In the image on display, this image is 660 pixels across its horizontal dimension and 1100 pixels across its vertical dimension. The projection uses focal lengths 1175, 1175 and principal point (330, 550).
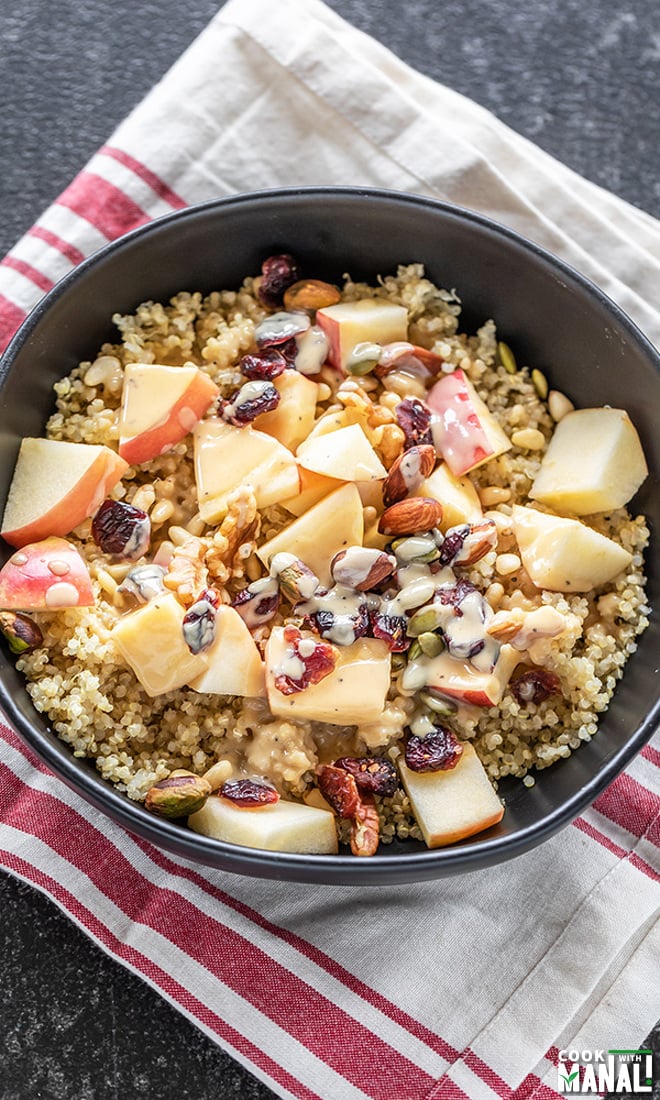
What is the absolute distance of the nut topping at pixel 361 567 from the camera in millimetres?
2100

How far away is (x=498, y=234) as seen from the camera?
231cm

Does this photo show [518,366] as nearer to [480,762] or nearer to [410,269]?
[410,269]

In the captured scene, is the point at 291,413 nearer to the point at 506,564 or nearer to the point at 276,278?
the point at 276,278

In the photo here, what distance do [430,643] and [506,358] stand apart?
2.20ft

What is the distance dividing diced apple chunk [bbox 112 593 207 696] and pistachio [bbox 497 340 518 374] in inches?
33.9

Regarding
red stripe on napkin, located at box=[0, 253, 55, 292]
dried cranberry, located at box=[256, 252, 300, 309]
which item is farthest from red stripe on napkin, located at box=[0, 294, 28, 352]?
dried cranberry, located at box=[256, 252, 300, 309]

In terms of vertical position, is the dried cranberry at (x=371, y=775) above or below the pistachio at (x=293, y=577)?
below

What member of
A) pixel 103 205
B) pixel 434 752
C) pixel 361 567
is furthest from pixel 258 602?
pixel 103 205

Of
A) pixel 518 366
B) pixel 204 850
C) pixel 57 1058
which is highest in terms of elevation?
pixel 518 366

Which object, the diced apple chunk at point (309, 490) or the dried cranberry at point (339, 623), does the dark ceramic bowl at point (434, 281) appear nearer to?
the dried cranberry at point (339, 623)

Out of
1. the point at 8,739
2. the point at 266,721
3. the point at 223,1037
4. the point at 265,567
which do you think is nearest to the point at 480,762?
the point at 266,721

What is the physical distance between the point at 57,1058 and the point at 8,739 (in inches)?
24.4

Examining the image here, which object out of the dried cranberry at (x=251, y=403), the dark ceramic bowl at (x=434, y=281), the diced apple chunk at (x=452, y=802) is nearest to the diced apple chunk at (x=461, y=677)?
the diced apple chunk at (x=452, y=802)

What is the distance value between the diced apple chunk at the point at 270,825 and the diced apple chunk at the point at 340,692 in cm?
17
